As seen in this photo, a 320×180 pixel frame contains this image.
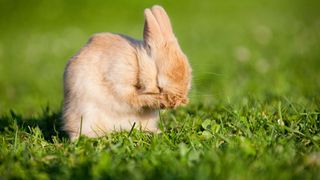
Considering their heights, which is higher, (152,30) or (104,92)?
(152,30)

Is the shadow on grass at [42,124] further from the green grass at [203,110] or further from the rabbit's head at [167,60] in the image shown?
the rabbit's head at [167,60]

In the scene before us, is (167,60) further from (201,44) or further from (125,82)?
(201,44)

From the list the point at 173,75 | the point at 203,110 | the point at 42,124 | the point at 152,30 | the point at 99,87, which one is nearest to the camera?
the point at 173,75

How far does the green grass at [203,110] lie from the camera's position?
10.9ft

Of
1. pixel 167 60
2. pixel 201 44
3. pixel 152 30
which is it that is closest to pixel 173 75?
pixel 167 60

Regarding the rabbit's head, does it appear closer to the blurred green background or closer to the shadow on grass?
the blurred green background

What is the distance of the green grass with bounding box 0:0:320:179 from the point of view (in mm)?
3322

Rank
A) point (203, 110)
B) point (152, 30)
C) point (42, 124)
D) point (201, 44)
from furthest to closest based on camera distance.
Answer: point (201, 44) → point (203, 110) → point (42, 124) → point (152, 30)

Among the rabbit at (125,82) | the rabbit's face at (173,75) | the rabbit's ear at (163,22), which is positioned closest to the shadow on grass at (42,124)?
the rabbit at (125,82)

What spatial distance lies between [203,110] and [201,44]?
257 inches

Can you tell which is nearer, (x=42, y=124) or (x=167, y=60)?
(x=167, y=60)

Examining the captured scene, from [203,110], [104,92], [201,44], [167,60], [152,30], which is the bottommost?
[201,44]

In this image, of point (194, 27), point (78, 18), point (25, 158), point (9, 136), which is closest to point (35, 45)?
point (194, 27)

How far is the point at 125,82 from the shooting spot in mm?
4570
